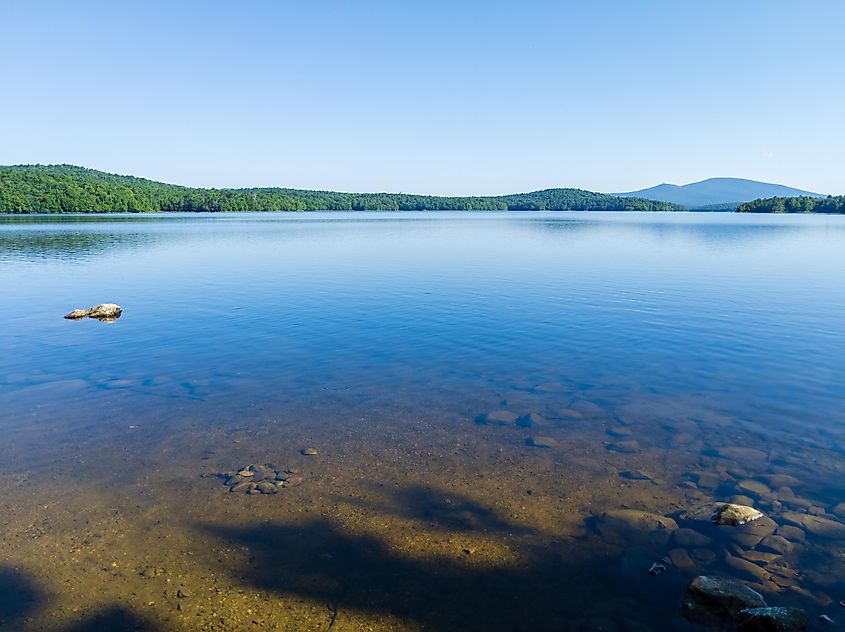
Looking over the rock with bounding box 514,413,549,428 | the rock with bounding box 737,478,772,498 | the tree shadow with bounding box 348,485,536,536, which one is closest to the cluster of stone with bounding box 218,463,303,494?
the tree shadow with bounding box 348,485,536,536

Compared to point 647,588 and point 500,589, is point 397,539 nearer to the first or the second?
point 500,589

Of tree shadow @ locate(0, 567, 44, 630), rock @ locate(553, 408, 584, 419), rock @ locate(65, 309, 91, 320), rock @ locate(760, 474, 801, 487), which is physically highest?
rock @ locate(65, 309, 91, 320)

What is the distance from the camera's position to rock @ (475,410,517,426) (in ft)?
44.4

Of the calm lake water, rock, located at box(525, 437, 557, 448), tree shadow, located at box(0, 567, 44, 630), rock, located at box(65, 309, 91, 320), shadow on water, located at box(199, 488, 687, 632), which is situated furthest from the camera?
rock, located at box(65, 309, 91, 320)

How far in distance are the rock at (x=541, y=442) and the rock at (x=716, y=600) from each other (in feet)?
16.2

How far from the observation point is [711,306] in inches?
1120

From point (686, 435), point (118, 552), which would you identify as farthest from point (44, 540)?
point (686, 435)

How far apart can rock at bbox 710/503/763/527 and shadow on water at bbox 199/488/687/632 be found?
6.41ft

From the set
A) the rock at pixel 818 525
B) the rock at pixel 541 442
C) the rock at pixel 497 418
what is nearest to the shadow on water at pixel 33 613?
the rock at pixel 541 442

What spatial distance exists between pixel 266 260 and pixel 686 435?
44882 mm

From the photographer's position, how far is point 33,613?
281 inches

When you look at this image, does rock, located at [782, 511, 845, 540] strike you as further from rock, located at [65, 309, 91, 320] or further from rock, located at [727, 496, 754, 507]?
rock, located at [65, 309, 91, 320]

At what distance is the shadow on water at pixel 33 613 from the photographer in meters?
6.88

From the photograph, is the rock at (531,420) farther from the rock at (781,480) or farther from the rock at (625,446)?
the rock at (781,480)
